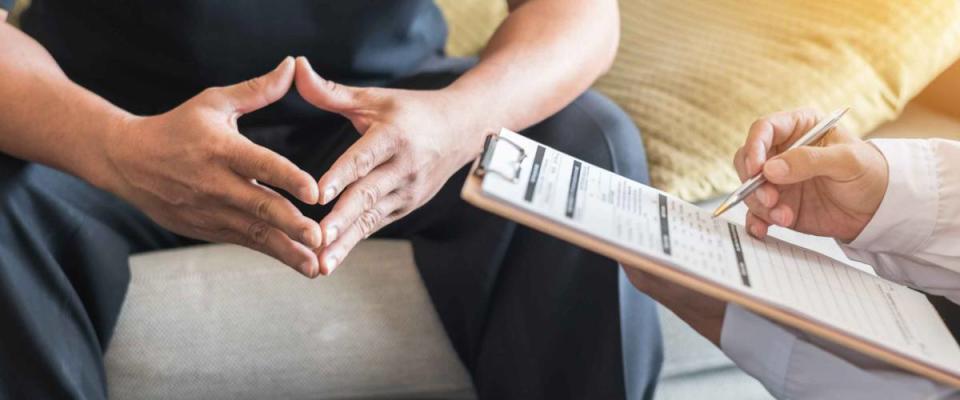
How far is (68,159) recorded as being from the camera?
2.65 feet

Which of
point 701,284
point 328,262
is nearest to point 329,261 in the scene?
point 328,262

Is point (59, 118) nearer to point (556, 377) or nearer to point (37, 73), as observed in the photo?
point (37, 73)

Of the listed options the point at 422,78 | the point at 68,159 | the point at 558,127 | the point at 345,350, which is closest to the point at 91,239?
the point at 68,159

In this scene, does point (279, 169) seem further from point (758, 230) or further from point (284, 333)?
point (758, 230)

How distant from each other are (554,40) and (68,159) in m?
0.49

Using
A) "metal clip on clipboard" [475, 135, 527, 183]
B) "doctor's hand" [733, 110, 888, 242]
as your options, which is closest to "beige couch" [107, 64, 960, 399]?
"doctor's hand" [733, 110, 888, 242]

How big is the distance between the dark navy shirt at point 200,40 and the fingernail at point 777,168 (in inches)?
17.5

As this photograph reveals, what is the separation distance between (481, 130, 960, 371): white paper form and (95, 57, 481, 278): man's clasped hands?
158 mm

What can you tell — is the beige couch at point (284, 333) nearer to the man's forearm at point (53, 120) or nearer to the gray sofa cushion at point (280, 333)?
the gray sofa cushion at point (280, 333)

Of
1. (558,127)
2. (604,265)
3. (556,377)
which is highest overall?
(558,127)

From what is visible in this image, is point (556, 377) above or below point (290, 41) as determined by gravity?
below

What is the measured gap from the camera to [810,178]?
737mm

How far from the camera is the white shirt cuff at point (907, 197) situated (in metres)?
0.71

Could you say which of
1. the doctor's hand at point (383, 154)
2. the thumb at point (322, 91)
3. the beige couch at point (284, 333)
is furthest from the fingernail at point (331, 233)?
the beige couch at point (284, 333)
